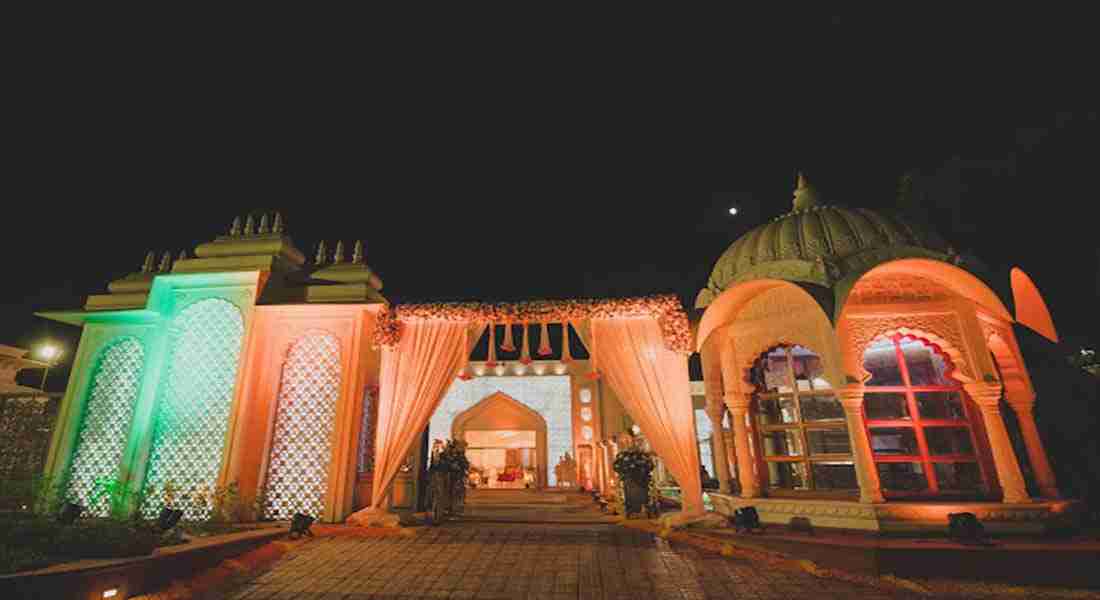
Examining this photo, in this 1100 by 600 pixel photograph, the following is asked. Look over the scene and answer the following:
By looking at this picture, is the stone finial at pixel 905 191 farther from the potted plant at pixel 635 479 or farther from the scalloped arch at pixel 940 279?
the potted plant at pixel 635 479

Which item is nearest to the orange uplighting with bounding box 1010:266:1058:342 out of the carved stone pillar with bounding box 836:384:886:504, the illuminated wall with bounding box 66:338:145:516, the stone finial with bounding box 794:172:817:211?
the carved stone pillar with bounding box 836:384:886:504

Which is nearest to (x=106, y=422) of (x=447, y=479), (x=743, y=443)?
(x=447, y=479)

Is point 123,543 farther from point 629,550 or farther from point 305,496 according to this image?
point 629,550

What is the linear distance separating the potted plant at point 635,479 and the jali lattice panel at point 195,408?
6225 millimetres

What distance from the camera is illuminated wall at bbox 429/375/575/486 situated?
19128 millimetres

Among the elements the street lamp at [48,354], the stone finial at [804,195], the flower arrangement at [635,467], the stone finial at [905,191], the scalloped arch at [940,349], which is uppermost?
the stone finial at [905,191]

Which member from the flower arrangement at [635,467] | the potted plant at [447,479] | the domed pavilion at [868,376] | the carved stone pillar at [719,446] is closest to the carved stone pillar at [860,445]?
the domed pavilion at [868,376]

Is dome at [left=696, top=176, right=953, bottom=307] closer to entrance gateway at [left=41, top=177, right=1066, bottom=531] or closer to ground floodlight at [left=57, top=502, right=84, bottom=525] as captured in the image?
entrance gateway at [left=41, top=177, right=1066, bottom=531]

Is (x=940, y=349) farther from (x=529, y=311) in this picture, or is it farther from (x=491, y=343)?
(x=491, y=343)

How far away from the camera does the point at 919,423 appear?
589 cm

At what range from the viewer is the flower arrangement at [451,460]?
7758 mm

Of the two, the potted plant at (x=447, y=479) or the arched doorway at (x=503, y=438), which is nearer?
the potted plant at (x=447, y=479)

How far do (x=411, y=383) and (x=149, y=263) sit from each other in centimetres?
626

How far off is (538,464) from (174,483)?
13.4 meters
